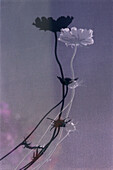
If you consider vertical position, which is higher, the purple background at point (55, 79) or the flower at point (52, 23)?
the flower at point (52, 23)

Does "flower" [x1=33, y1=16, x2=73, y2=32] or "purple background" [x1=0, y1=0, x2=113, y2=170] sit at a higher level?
"flower" [x1=33, y1=16, x2=73, y2=32]

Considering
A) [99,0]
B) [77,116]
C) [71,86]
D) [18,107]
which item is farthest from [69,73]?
[99,0]

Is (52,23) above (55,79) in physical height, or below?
above

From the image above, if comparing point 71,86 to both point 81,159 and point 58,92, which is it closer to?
point 58,92

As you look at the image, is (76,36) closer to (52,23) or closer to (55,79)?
(52,23)

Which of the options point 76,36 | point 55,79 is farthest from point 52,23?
point 55,79
